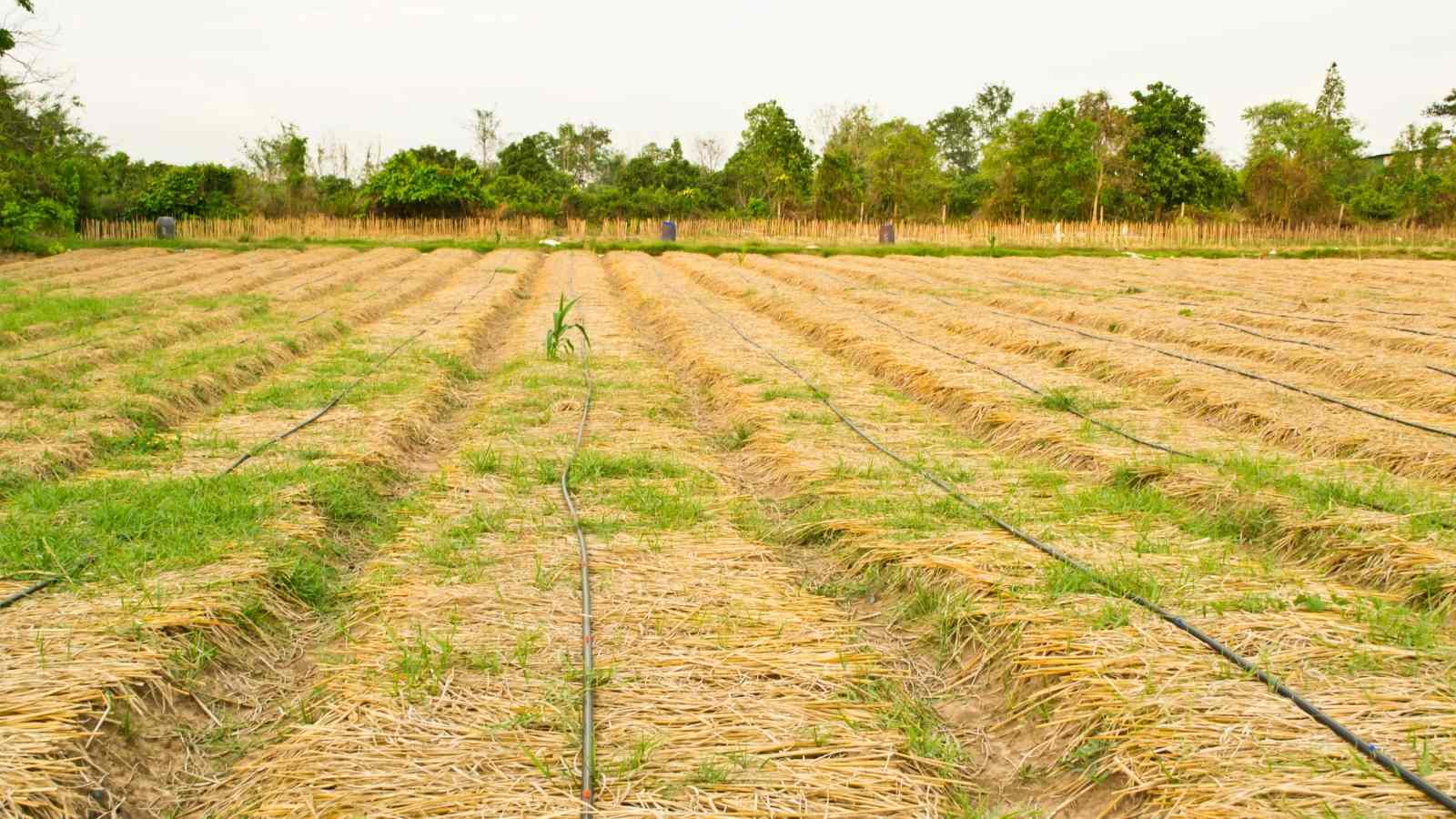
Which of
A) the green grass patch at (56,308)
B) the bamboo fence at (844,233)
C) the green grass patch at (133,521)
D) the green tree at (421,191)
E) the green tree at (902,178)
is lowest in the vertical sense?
the green grass patch at (133,521)

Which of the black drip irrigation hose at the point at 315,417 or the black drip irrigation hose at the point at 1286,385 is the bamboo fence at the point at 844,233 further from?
the black drip irrigation hose at the point at 315,417

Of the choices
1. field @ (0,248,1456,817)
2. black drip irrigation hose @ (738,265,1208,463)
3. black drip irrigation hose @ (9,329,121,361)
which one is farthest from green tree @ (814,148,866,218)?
black drip irrigation hose @ (9,329,121,361)

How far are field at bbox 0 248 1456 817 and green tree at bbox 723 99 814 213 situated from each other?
28.7m

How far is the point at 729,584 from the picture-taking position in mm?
3639

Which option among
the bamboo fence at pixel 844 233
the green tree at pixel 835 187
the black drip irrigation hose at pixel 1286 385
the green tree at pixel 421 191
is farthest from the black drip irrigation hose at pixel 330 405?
the green tree at pixel 835 187

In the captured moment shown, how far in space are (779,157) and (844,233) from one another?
6.73m

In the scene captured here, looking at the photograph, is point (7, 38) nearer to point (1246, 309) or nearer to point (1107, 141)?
point (1246, 309)

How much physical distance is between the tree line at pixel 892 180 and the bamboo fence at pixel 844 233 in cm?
120

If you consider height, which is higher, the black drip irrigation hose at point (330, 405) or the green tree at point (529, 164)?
the green tree at point (529, 164)

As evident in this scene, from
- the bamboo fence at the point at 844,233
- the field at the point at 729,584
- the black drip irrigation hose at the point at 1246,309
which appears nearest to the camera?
the field at the point at 729,584

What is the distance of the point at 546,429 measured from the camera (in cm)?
617

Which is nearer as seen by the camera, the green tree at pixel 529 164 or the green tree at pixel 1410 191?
the green tree at pixel 1410 191

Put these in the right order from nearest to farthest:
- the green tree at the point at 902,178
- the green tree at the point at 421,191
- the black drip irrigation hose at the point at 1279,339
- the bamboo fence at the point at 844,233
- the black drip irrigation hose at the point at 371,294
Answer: the black drip irrigation hose at the point at 1279,339, the black drip irrigation hose at the point at 371,294, the bamboo fence at the point at 844,233, the green tree at the point at 421,191, the green tree at the point at 902,178

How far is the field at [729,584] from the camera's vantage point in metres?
2.42
